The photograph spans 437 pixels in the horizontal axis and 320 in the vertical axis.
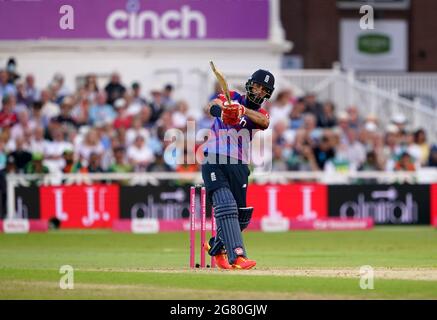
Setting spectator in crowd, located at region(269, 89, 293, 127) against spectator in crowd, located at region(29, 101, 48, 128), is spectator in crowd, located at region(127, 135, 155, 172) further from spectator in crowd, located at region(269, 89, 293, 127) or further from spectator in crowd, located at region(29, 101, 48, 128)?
spectator in crowd, located at region(269, 89, 293, 127)

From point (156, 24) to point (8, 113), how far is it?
4.17 m

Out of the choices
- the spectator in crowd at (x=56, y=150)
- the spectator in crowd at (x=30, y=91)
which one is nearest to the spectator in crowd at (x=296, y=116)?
the spectator in crowd at (x=56, y=150)

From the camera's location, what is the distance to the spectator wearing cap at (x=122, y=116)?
23.7 metres

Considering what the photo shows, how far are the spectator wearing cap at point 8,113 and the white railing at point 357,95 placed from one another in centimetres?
496

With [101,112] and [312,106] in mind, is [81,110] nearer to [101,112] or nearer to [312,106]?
[101,112]

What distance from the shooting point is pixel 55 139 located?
75.3ft

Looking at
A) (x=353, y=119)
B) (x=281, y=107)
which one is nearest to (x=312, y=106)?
(x=281, y=107)

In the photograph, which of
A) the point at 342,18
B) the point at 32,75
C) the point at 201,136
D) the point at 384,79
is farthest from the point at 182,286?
the point at 342,18

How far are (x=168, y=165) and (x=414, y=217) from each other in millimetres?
4379

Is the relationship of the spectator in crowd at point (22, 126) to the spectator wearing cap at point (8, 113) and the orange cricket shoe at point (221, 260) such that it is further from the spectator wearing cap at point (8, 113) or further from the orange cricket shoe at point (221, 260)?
the orange cricket shoe at point (221, 260)

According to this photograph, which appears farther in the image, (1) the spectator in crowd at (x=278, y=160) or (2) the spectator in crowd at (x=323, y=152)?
(2) the spectator in crowd at (x=323, y=152)

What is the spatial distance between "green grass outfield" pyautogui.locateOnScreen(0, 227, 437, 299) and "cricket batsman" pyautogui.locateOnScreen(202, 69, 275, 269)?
0.38 metres

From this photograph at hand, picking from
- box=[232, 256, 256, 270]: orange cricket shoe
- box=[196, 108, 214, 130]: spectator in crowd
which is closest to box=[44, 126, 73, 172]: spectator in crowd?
box=[196, 108, 214, 130]: spectator in crowd
